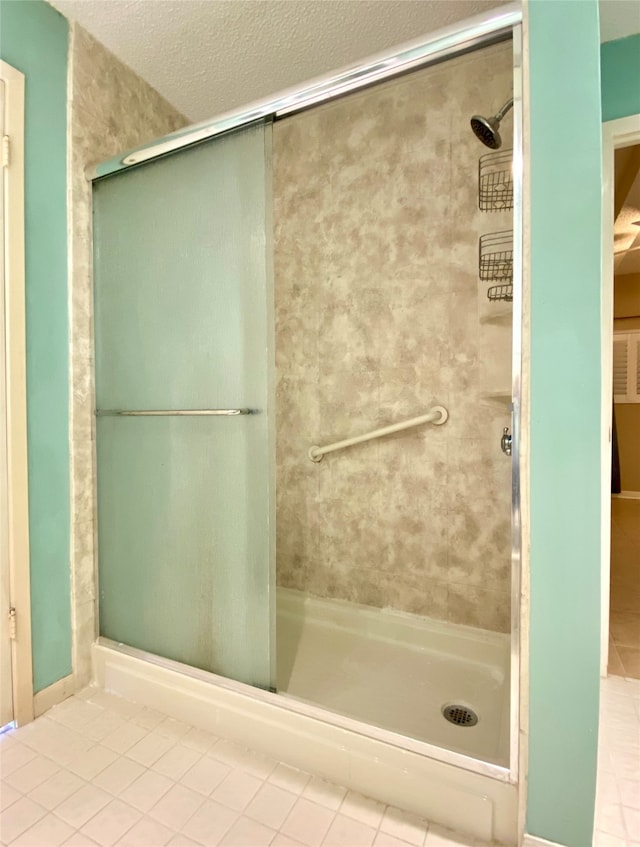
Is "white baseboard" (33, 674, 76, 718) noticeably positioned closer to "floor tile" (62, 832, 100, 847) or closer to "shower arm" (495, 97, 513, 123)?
"floor tile" (62, 832, 100, 847)

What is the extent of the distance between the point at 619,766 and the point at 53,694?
1.80 metres

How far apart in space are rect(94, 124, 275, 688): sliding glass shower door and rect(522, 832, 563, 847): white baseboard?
73 cm

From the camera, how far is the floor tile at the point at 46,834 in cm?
98

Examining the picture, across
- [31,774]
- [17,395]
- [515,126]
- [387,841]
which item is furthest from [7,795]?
[515,126]

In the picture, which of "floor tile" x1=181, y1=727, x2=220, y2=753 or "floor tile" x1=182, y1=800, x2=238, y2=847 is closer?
"floor tile" x1=182, y1=800, x2=238, y2=847

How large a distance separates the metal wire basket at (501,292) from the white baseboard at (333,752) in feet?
4.75

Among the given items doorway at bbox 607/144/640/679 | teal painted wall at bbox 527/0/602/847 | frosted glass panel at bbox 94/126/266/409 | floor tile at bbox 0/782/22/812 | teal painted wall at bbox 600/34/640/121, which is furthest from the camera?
doorway at bbox 607/144/640/679

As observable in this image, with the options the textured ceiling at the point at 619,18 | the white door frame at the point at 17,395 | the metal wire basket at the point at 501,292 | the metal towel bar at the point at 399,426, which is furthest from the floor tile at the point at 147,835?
the textured ceiling at the point at 619,18

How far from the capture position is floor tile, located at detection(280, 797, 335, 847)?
99cm

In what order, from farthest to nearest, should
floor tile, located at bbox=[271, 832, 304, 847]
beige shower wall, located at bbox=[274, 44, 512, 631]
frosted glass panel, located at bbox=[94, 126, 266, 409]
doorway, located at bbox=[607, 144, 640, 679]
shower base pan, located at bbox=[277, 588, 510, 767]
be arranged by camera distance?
doorway, located at bbox=[607, 144, 640, 679], beige shower wall, located at bbox=[274, 44, 512, 631], shower base pan, located at bbox=[277, 588, 510, 767], frosted glass panel, located at bbox=[94, 126, 266, 409], floor tile, located at bbox=[271, 832, 304, 847]

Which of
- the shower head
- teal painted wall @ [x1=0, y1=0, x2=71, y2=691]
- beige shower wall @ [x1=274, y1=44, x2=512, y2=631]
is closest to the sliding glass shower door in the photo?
teal painted wall @ [x1=0, y1=0, x2=71, y2=691]

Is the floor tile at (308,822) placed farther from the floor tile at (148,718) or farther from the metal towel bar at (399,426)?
the metal towel bar at (399,426)

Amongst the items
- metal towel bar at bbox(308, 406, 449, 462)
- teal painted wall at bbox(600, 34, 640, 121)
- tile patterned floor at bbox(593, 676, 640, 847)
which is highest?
teal painted wall at bbox(600, 34, 640, 121)

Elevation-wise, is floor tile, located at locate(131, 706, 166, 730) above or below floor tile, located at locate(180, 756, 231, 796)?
below
